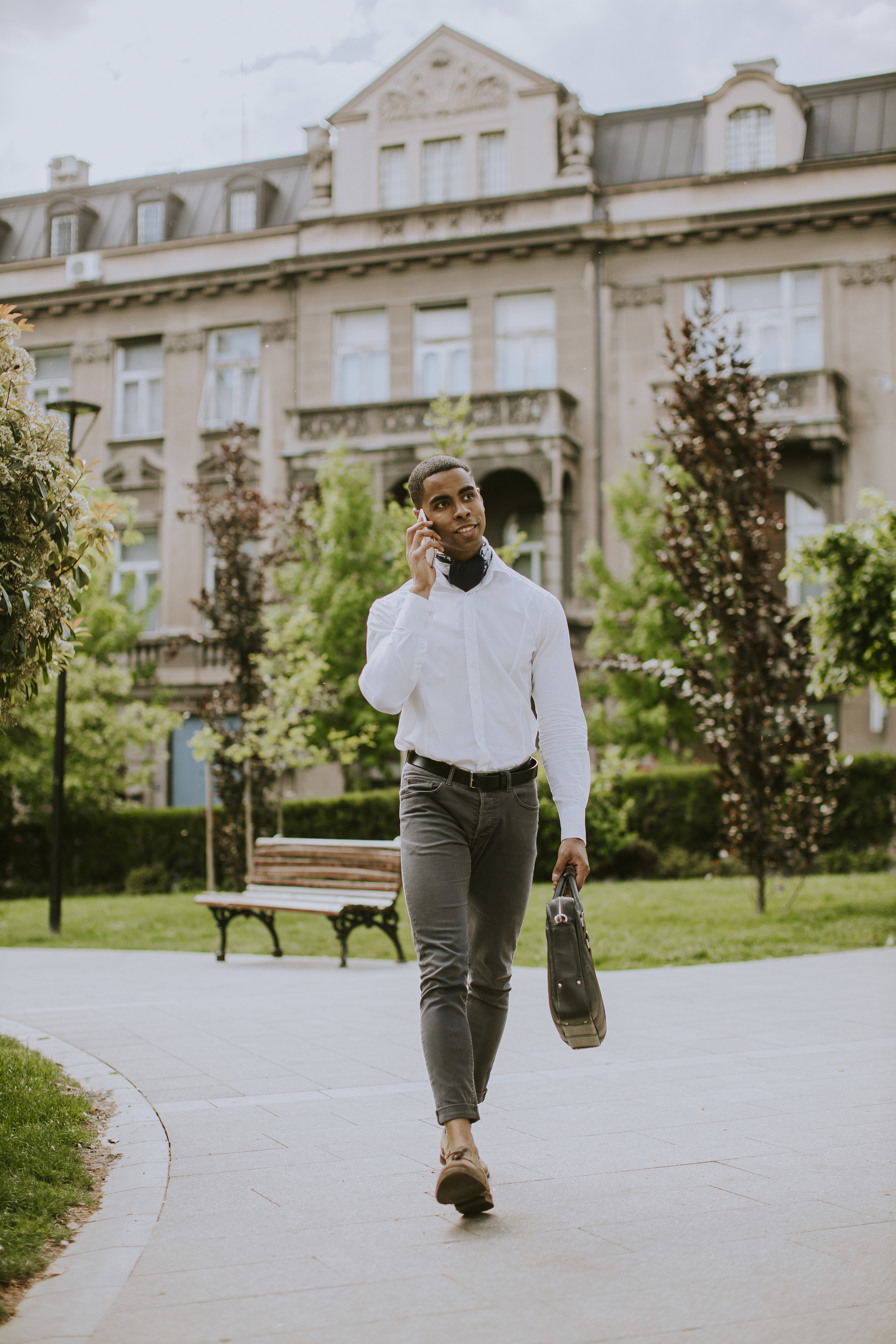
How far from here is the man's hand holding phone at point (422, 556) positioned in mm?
4293

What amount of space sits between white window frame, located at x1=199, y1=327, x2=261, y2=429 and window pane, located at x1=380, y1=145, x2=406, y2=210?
13.1 feet

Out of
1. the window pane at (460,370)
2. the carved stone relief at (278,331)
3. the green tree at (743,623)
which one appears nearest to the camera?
the green tree at (743,623)

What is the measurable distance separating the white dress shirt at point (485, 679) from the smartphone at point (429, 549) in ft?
0.37

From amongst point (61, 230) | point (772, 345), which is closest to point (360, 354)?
point (772, 345)

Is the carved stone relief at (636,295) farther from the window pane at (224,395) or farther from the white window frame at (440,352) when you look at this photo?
the window pane at (224,395)

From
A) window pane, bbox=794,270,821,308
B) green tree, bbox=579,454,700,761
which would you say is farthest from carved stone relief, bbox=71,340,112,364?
window pane, bbox=794,270,821,308

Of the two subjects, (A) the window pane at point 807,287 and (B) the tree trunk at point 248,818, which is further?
(A) the window pane at point 807,287

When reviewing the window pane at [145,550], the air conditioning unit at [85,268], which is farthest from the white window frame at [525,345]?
the air conditioning unit at [85,268]

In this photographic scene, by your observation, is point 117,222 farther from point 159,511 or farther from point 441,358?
point 441,358

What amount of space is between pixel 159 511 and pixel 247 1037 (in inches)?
974

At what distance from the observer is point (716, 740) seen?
13.4 meters

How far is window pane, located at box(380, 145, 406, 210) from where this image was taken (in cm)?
2908

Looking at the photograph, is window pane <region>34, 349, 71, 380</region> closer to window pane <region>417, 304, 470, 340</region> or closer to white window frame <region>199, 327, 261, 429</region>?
white window frame <region>199, 327, 261, 429</region>

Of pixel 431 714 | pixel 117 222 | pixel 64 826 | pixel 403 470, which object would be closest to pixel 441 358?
pixel 403 470
